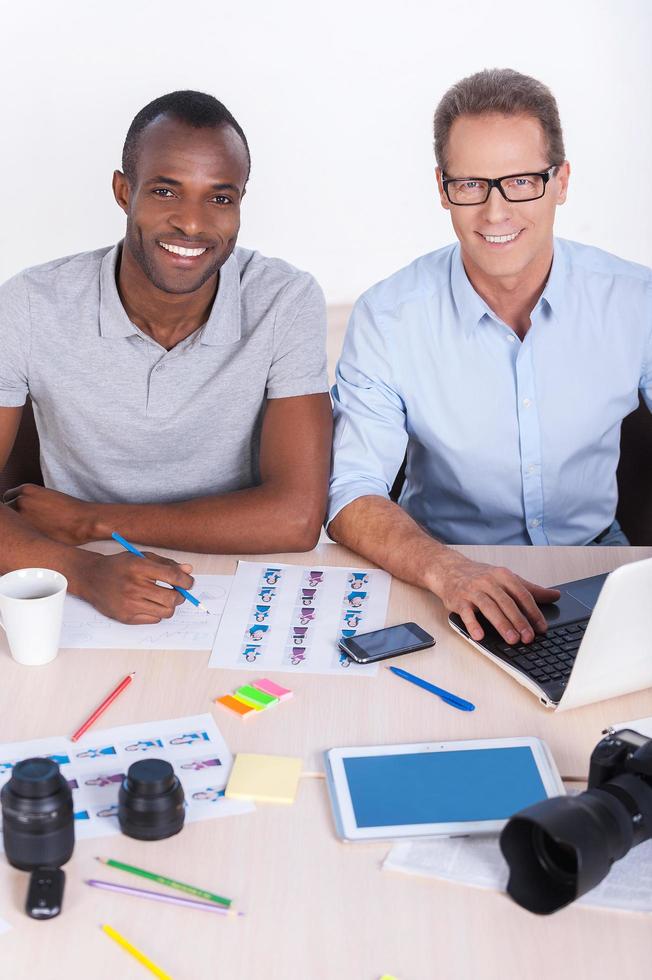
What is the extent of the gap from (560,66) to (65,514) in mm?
4299

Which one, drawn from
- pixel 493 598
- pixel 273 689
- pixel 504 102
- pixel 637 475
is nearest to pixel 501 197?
pixel 504 102

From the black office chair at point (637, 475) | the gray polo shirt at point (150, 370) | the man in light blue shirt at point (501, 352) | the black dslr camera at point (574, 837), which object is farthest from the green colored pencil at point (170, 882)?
the black office chair at point (637, 475)

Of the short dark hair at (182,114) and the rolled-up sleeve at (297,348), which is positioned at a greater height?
the short dark hair at (182,114)

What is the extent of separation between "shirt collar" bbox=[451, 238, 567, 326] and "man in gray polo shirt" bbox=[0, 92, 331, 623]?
0.25m

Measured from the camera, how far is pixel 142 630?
1.48 meters

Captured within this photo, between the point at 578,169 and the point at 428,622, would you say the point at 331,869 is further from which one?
the point at 578,169

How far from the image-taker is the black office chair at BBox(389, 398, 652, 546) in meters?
2.15

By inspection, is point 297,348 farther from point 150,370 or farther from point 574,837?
point 574,837

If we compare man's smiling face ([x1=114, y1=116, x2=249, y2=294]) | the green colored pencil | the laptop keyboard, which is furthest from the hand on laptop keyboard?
man's smiling face ([x1=114, y1=116, x2=249, y2=294])

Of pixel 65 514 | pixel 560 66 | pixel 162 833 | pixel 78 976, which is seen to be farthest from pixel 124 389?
pixel 560 66

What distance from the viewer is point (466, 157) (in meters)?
1.90

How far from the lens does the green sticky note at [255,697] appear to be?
1295 millimetres

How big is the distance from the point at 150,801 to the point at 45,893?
0.12 metres

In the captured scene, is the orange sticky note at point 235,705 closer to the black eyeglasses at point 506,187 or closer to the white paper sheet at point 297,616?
A: the white paper sheet at point 297,616
